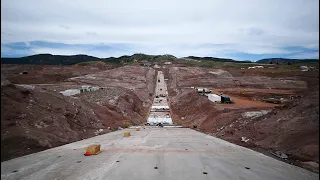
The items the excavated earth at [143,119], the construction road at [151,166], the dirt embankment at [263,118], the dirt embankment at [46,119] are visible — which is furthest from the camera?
the dirt embankment at [46,119]

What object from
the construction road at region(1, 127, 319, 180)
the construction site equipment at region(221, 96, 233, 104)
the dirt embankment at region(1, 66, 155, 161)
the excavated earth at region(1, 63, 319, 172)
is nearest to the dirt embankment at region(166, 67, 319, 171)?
the excavated earth at region(1, 63, 319, 172)

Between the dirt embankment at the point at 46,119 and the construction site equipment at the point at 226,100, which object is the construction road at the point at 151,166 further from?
the construction site equipment at the point at 226,100

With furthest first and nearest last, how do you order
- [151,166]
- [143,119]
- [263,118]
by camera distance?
[143,119]
[263,118]
[151,166]

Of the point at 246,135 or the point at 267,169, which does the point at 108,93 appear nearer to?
the point at 246,135

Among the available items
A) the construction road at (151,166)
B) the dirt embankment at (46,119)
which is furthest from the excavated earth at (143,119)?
the construction road at (151,166)

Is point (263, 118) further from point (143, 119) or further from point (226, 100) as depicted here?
point (143, 119)

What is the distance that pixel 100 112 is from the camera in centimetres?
3819

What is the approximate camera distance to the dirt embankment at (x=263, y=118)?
9203 millimetres

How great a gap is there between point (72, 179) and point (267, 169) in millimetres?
9322

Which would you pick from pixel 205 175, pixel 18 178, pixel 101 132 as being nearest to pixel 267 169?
pixel 205 175

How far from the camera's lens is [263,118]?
2703 centimetres

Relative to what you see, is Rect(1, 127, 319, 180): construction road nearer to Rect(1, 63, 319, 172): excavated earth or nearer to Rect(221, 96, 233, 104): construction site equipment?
Rect(1, 63, 319, 172): excavated earth

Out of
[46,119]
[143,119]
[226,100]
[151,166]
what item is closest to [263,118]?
[151,166]

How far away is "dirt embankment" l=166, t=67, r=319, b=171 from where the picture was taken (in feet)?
30.2
